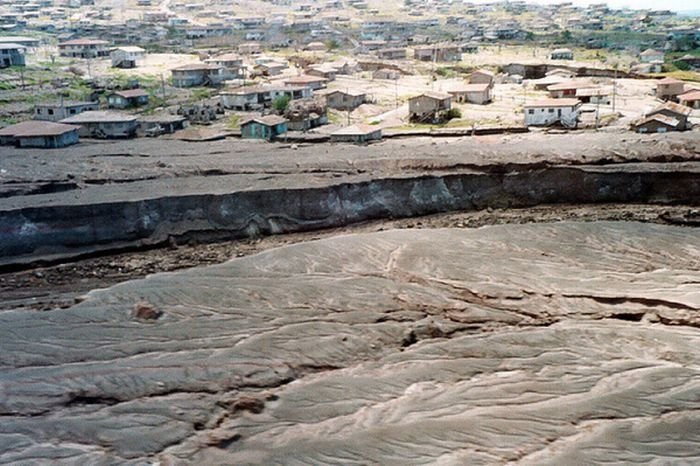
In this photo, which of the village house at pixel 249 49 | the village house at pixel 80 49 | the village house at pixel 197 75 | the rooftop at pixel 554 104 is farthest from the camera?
the village house at pixel 249 49

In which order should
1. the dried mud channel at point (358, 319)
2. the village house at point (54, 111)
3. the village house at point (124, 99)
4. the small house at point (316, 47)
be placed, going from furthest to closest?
1. the small house at point (316, 47)
2. the village house at point (124, 99)
3. the village house at point (54, 111)
4. the dried mud channel at point (358, 319)

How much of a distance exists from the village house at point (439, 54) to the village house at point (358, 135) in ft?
99.2

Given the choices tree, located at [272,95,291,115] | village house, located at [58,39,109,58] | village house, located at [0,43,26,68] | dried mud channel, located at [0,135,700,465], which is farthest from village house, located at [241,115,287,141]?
village house, located at [58,39,109,58]

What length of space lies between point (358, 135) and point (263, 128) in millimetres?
3961

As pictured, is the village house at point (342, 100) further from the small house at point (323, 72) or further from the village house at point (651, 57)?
the village house at point (651, 57)

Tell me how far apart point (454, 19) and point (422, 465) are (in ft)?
292

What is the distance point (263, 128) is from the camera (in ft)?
90.4

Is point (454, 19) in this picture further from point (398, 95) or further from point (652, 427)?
point (652, 427)

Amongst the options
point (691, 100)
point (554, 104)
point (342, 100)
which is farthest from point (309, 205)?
point (691, 100)

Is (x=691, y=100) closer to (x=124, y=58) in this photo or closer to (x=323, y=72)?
(x=323, y=72)

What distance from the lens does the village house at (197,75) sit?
1624 inches

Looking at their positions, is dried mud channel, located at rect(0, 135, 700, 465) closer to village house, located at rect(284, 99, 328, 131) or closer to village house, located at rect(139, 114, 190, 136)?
village house, located at rect(139, 114, 190, 136)

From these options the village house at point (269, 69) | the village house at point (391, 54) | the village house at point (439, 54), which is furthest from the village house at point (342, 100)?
the village house at point (391, 54)

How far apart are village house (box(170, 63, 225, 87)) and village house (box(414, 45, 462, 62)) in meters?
18.2
